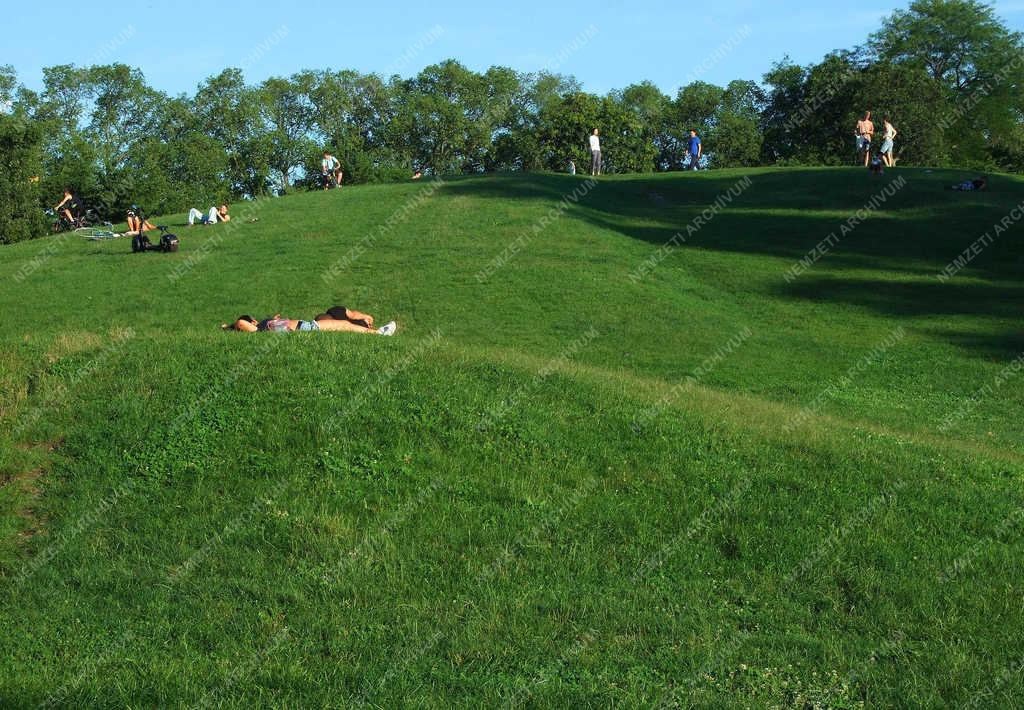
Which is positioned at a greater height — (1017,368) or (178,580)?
(178,580)

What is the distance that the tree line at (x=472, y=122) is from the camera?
63.9m

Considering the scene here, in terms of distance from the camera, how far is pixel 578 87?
13362cm

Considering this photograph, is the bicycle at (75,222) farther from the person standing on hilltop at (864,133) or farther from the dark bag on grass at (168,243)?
A: the person standing on hilltop at (864,133)

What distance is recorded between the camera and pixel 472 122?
109000 millimetres

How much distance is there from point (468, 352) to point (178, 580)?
6.98 metres

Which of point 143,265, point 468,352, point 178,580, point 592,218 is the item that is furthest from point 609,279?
point 178,580

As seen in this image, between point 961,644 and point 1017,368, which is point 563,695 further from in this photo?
point 1017,368

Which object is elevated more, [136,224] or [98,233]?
[136,224]

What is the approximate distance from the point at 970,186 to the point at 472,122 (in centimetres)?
7815

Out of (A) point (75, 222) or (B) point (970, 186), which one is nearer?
(B) point (970, 186)

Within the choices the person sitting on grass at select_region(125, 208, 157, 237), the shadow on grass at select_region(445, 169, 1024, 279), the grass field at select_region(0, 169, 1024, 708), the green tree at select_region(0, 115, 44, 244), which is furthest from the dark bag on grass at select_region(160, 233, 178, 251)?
the green tree at select_region(0, 115, 44, 244)

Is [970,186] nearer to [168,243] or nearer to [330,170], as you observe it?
[330,170]

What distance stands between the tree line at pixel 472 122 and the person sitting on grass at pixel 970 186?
94.8ft

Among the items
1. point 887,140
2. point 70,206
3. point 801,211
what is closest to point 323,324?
point 801,211
